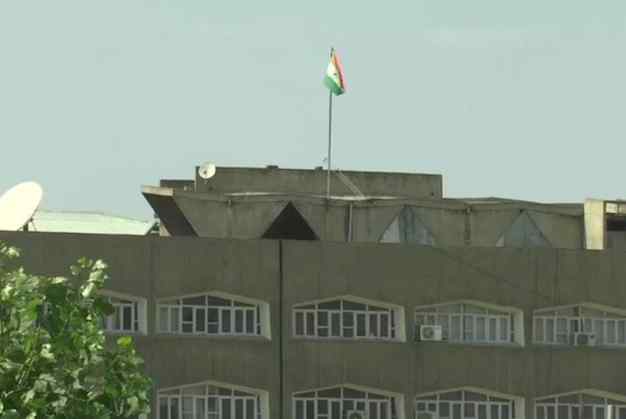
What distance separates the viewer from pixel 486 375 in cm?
6944

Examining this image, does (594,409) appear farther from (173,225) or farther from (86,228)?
(86,228)

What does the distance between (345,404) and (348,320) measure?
2.26m

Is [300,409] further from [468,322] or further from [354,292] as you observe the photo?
[468,322]

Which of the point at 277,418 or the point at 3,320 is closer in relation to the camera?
the point at 3,320

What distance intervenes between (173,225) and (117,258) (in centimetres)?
988

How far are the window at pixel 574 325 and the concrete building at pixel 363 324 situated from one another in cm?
4

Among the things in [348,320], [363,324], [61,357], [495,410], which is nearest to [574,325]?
[495,410]

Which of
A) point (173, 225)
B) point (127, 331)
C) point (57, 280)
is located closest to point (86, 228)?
point (173, 225)

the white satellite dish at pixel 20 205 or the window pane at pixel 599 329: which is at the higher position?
the white satellite dish at pixel 20 205

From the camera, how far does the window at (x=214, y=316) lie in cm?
6712

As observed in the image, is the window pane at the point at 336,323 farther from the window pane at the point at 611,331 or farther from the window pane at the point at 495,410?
the window pane at the point at 611,331

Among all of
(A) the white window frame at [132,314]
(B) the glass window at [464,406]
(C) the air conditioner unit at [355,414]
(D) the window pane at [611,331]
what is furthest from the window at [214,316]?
(D) the window pane at [611,331]

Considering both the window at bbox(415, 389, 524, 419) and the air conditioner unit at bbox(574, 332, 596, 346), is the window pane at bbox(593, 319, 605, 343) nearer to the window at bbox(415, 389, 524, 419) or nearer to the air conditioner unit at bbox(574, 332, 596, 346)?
the air conditioner unit at bbox(574, 332, 596, 346)

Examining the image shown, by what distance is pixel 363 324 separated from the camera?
68.6 metres
